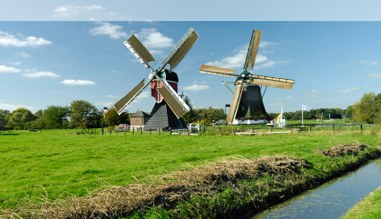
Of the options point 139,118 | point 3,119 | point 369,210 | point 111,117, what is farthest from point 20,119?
point 369,210

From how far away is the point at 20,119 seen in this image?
102812mm

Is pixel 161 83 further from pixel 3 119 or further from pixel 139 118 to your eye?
pixel 3 119

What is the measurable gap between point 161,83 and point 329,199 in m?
33.2

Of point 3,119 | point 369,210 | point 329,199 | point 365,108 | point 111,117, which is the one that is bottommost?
point 329,199

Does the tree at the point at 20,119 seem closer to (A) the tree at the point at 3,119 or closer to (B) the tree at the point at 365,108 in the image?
(A) the tree at the point at 3,119

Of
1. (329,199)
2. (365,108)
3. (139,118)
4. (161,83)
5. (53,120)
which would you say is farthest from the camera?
(53,120)

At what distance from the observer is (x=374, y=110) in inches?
2744

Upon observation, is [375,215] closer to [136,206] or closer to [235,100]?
[136,206]

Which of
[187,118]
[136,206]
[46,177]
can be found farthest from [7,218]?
[187,118]

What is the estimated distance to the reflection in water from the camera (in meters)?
9.87

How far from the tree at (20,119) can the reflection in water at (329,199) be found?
9659 cm

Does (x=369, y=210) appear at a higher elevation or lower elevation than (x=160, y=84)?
lower

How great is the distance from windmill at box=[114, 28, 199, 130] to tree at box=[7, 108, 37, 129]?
213ft

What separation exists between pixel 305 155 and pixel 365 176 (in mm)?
2795
